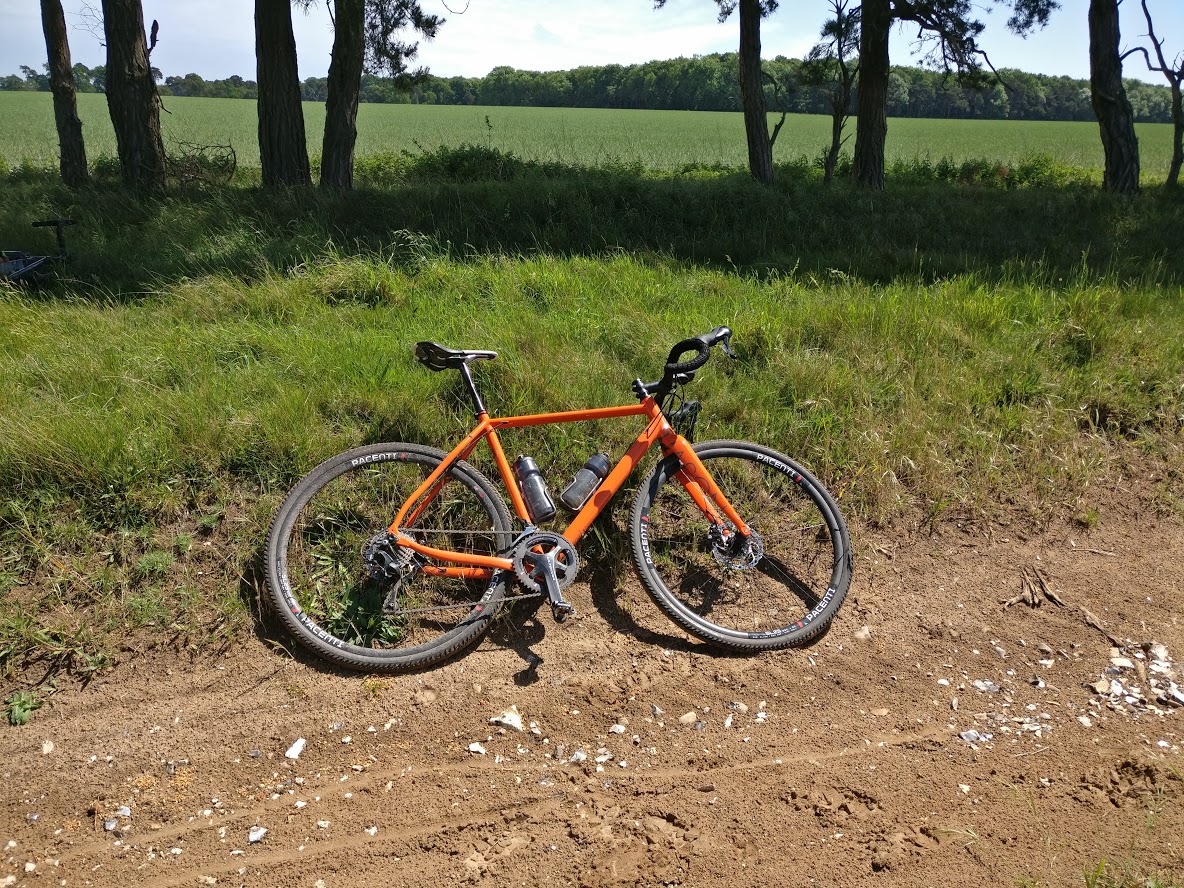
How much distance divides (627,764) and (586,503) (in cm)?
118

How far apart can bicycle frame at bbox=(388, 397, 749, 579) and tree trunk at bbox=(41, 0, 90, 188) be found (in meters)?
10.1

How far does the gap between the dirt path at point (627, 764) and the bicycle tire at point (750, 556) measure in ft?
0.58

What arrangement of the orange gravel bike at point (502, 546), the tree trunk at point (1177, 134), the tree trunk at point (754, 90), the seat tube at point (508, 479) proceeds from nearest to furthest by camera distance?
the orange gravel bike at point (502, 546)
the seat tube at point (508, 479)
the tree trunk at point (754, 90)
the tree trunk at point (1177, 134)

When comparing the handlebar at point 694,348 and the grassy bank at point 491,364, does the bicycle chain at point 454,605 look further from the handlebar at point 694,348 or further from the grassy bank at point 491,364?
the handlebar at point 694,348

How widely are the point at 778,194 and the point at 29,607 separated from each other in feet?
27.8

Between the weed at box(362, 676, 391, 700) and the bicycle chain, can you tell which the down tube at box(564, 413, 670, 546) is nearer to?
the bicycle chain

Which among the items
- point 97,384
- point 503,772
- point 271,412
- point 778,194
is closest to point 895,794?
point 503,772

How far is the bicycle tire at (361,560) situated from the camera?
11.3 feet

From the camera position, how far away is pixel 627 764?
121 inches

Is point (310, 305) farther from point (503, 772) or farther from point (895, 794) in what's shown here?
point (895, 794)

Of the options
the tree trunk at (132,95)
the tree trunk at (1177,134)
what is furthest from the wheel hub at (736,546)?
the tree trunk at (1177,134)

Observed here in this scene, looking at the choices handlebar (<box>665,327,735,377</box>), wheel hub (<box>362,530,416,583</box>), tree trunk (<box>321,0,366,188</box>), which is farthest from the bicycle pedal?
tree trunk (<box>321,0,366,188</box>)

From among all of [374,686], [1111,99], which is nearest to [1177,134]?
[1111,99]

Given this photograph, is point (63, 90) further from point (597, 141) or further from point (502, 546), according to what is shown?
point (597, 141)
